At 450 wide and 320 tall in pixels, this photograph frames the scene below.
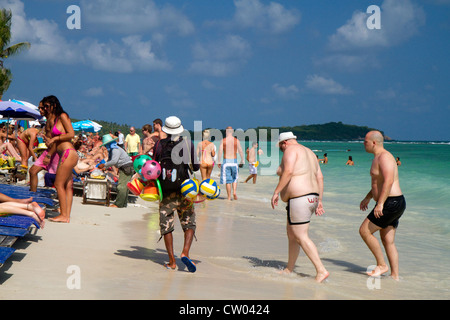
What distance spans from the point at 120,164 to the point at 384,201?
20.9 feet

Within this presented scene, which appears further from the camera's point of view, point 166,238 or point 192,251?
point 192,251

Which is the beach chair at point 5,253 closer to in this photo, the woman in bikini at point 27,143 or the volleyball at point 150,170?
the volleyball at point 150,170

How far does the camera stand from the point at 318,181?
19.0 feet

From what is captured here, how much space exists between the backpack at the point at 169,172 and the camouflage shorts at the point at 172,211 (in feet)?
0.32

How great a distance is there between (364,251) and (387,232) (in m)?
2.26

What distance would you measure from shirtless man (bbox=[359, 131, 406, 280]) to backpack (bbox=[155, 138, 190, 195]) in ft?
7.35

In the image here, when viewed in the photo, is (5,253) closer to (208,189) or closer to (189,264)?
(189,264)

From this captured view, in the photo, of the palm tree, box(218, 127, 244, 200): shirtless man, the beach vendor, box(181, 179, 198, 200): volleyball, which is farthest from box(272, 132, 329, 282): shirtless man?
the palm tree

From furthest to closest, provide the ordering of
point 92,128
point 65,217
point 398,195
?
point 92,128
point 65,217
point 398,195

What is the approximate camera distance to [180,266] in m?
6.04

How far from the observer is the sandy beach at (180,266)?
15.7 ft

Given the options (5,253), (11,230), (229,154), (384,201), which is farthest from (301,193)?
(229,154)
